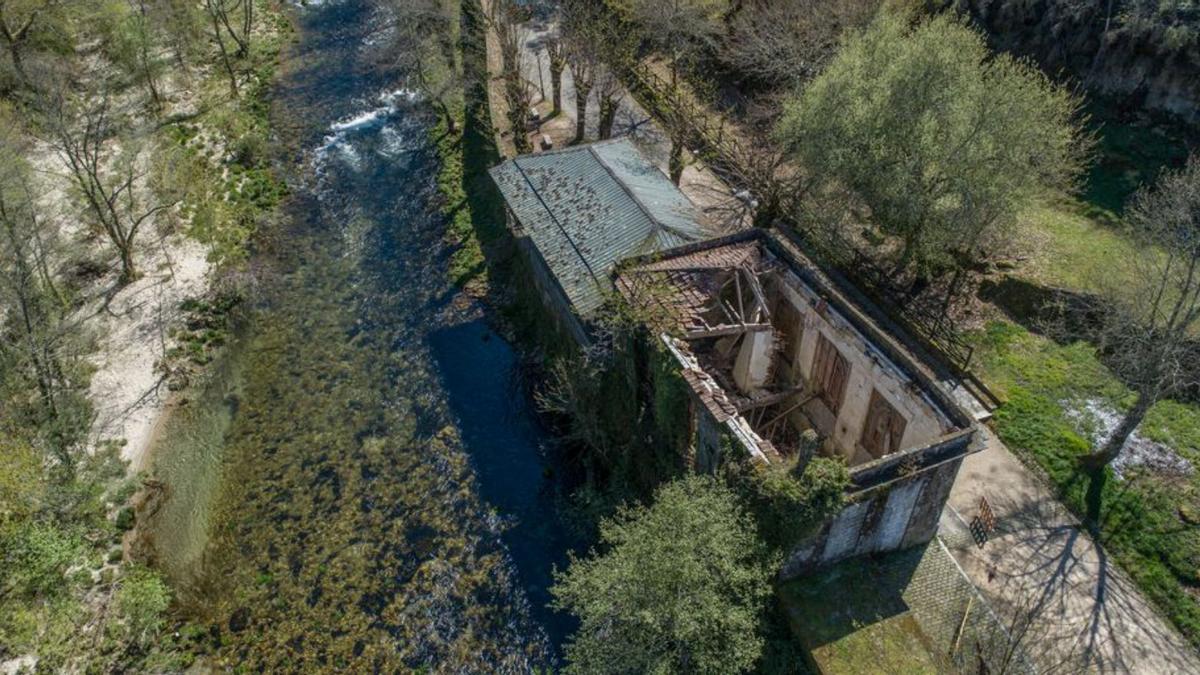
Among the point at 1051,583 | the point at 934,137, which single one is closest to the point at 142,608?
the point at 1051,583

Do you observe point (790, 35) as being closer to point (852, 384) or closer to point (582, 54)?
point (582, 54)

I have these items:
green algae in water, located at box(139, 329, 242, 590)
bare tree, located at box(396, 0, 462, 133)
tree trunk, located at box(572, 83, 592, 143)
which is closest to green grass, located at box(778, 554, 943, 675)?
green algae in water, located at box(139, 329, 242, 590)

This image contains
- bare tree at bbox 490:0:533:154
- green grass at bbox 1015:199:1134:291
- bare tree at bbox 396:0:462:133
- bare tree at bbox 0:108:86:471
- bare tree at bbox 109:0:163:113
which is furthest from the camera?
bare tree at bbox 109:0:163:113

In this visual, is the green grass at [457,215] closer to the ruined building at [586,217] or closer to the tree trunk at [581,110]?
the ruined building at [586,217]

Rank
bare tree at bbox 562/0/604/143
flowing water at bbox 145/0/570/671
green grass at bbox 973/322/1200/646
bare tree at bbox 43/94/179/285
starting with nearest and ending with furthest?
1. green grass at bbox 973/322/1200/646
2. flowing water at bbox 145/0/570/671
3. bare tree at bbox 43/94/179/285
4. bare tree at bbox 562/0/604/143

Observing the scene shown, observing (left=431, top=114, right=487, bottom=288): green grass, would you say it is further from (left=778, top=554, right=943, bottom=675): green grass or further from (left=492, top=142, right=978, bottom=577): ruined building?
(left=778, top=554, right=943, bottom=675): green grass

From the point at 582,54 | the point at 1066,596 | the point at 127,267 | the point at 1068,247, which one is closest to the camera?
the point at 1066,596
